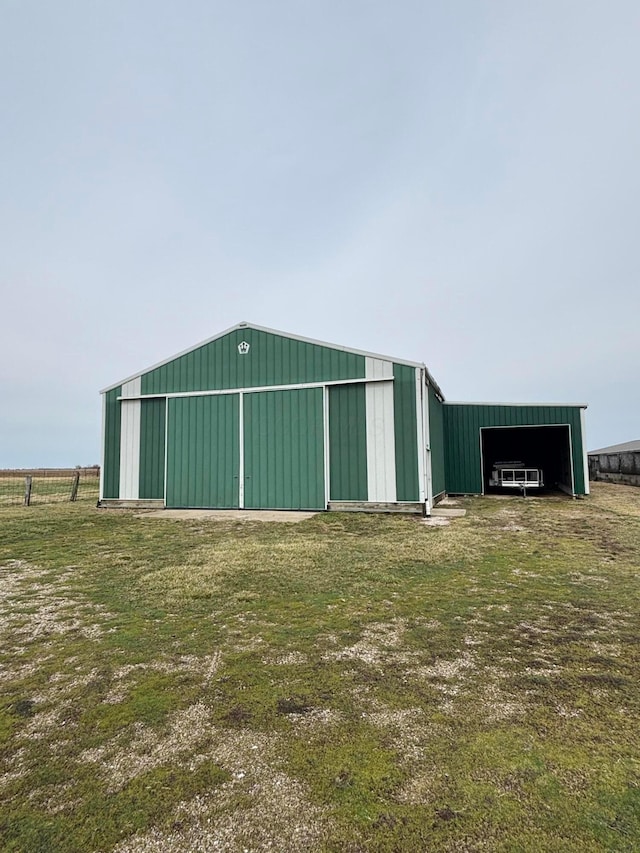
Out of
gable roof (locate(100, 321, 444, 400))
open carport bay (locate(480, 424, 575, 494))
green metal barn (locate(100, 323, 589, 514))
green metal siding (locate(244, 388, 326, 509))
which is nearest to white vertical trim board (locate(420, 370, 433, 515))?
green metal barn (locate(100, 323, 589, 514))

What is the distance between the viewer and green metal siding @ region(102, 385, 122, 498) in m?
13.0

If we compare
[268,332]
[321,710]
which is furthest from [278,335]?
[321,710]

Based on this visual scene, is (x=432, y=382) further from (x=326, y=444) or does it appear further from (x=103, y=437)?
(x=103, y=437)

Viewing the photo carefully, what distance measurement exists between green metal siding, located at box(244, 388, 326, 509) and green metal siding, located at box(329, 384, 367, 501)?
1.04 ft

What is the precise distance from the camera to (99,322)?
22719mm

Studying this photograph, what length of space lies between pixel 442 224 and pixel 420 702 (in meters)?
19.4

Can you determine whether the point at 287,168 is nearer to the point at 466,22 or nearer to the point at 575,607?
the point at 466,22

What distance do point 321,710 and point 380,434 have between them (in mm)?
8698

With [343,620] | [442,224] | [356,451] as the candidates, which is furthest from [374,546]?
[442,224]

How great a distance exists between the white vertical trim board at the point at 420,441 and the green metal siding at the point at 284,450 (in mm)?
2476

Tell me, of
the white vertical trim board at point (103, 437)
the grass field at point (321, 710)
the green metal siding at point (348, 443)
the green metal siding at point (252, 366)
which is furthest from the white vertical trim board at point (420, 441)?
the white vertical trim board at point (103, 437)

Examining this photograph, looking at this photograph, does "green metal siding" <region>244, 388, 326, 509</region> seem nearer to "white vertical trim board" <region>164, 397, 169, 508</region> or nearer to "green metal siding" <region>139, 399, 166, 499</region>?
"white vertical trim board" <region>164, 397, 169, 508</region>

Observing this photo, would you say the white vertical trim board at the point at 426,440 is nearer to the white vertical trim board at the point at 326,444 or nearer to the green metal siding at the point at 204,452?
the white vertical trim board at the point at 326,444

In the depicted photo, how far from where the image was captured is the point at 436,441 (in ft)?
43.7
